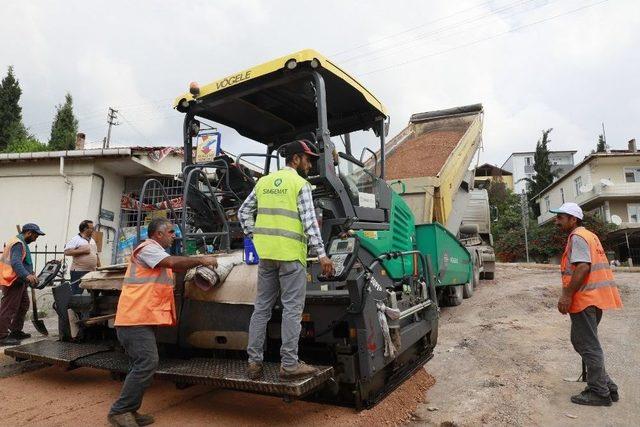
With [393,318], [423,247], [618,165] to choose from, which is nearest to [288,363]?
[393,318]

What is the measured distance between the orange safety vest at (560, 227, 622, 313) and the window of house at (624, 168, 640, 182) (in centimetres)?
2845

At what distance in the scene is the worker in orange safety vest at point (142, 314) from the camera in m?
3.04

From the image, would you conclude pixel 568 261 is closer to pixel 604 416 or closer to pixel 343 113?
pixel 604 416

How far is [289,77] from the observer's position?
378 cm

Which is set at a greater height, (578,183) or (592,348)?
(578,183)

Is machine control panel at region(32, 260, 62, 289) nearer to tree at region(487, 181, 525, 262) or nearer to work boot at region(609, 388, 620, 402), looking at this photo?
work boot at region(609, 388, 620, 402)

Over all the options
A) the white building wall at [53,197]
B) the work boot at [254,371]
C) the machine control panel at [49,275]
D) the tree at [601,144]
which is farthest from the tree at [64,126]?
the tree at [601,144]

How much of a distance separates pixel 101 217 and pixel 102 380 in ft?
24.1

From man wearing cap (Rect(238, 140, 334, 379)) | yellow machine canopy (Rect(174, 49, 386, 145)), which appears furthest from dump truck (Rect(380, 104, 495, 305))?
man wearing cap (Rect(238, 140, 334, 379))

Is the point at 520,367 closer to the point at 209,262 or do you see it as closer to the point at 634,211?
the point at 209,262

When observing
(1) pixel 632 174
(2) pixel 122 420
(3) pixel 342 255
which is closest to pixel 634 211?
(1) pixel 632 174

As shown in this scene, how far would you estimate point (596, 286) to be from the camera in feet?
12.3

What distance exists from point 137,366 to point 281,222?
1.37 metres

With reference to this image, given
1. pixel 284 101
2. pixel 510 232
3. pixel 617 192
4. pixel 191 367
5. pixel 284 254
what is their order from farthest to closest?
pixel 510 232
pixel 617 192
pixel 284 101
pixel 191 367
pixel 284 254
